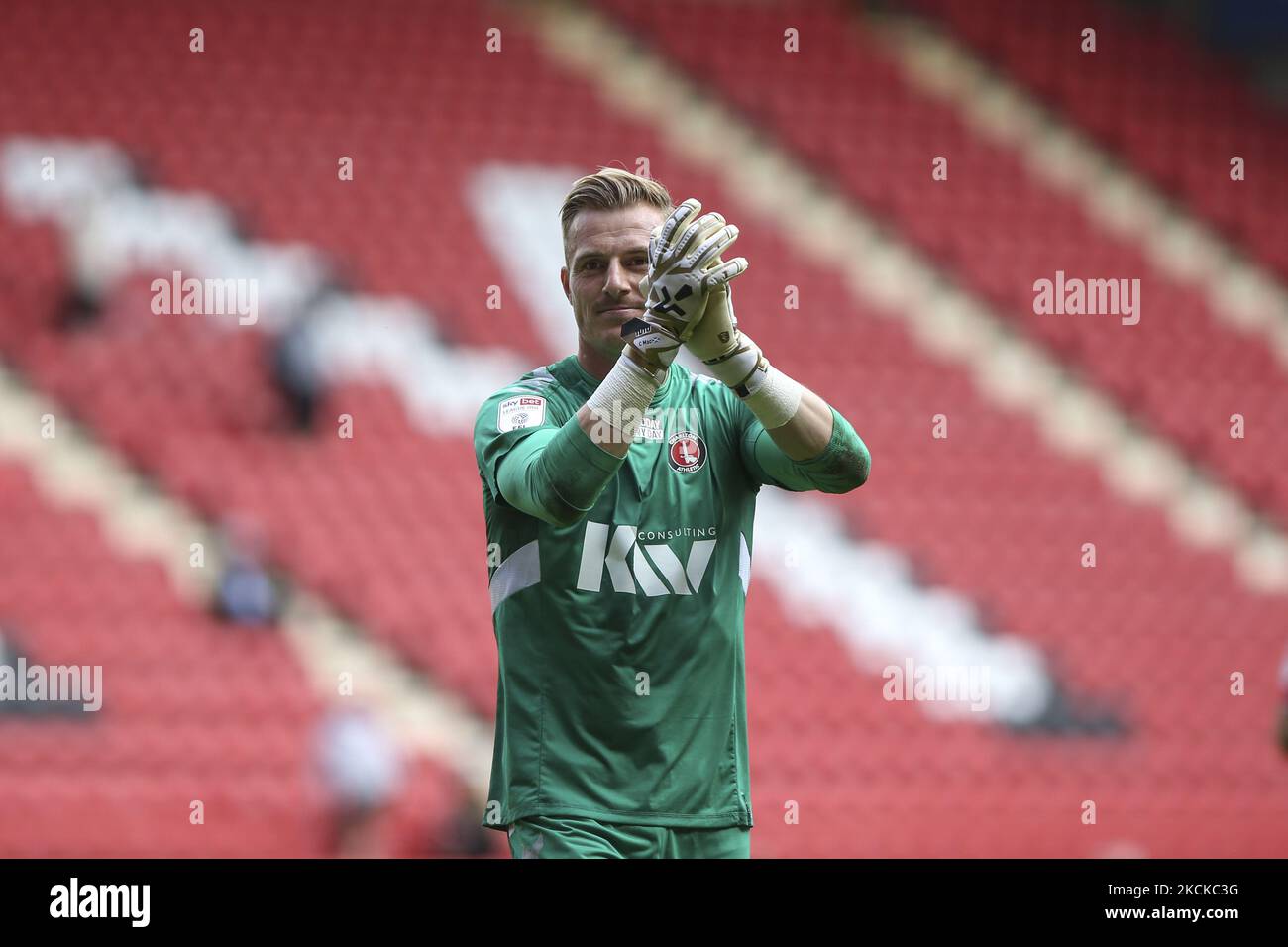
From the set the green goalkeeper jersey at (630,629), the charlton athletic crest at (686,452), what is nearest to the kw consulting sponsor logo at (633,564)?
the green goalkeeper jersey at (630,629)

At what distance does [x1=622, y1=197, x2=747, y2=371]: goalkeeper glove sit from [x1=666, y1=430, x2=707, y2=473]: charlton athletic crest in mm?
217

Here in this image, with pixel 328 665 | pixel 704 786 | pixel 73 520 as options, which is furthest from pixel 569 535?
pixel 73 520

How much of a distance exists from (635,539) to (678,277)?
1.28 feet

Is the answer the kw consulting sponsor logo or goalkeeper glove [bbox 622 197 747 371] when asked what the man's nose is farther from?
the kw consulting sponsor logo

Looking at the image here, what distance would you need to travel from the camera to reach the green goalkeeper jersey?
6.66ft

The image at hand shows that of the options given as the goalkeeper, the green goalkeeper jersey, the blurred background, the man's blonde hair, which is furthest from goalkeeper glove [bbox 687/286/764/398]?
the blurred background

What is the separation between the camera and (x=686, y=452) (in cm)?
216

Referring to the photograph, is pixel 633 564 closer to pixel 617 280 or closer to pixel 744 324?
pixel 617 280

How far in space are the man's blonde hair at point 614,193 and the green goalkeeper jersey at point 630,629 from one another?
0.30 m

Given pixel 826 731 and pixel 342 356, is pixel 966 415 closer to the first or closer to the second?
pixel 826 731

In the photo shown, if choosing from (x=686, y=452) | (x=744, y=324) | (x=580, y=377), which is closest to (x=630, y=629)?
(x=686, y=452)

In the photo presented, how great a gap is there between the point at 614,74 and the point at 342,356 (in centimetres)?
151

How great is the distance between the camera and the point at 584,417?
75.0 inches
